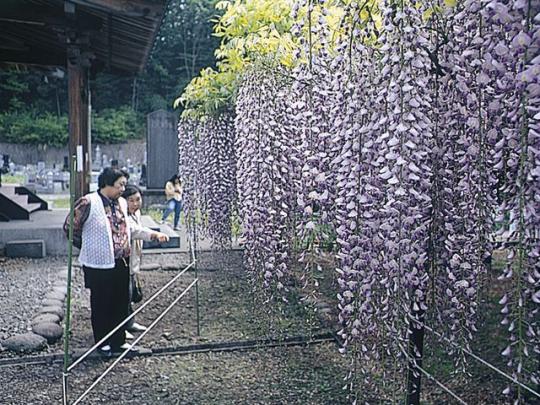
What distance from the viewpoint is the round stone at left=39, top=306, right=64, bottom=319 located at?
5.23m

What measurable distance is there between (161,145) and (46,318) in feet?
31.5

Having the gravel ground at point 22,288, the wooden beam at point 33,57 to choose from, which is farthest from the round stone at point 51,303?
the wooden beam at point 33,57

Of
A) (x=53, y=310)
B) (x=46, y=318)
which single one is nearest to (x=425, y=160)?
(x=46, y=318)

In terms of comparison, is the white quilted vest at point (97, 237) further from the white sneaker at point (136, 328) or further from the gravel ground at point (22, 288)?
the gravel ground at point (22, 288)

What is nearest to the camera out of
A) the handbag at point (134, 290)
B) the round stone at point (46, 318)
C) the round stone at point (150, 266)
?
the handbag at point (134, 290)

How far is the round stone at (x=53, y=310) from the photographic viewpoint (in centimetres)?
523

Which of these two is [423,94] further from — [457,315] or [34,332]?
[34,332]

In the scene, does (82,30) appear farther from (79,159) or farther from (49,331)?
(49,331)

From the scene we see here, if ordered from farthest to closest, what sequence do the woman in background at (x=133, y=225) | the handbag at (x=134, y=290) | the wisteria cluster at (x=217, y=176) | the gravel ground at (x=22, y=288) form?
the wisteria cluster at (x=217, y=176)
the gravel ground at (x=22, y=288)
the handbag at (x=134, y=290)
the woman in background at (x=133, y=225)

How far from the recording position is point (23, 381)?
12.9 feet

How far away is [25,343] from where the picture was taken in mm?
4434

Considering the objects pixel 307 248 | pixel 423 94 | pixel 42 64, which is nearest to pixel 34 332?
pixel 307 248

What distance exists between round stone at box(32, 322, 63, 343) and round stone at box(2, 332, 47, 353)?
0.25 feet

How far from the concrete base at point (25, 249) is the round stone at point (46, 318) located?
295cm
